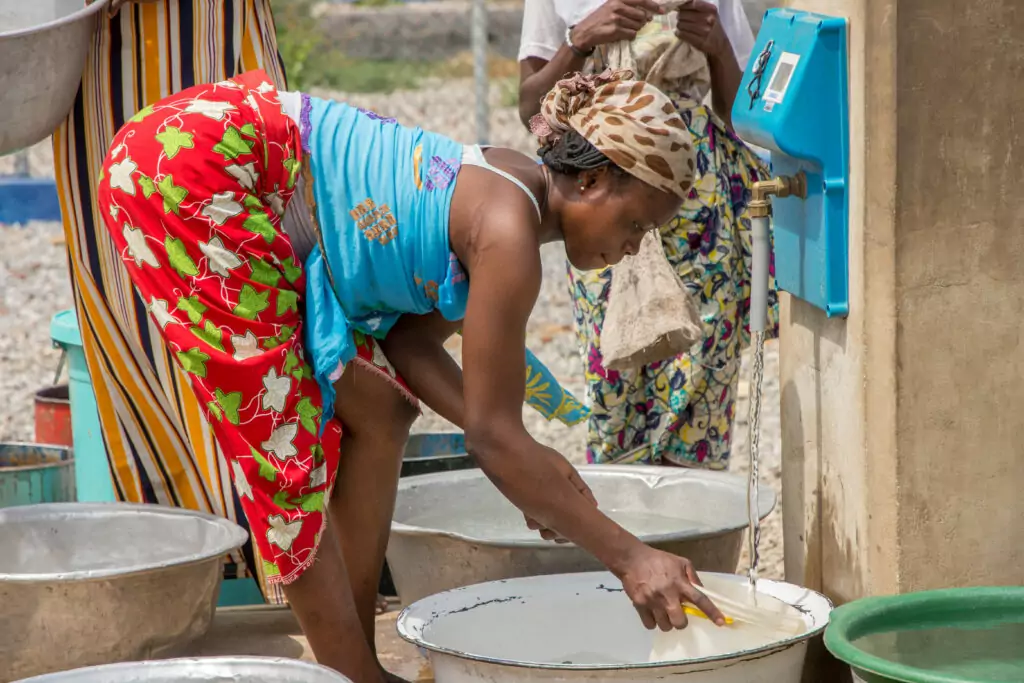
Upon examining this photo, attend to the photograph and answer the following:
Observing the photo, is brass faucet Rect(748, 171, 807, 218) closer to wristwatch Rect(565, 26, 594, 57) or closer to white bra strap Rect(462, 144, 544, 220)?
white bra strap Rect(462, 144, 544, 220)

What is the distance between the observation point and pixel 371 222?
256cm

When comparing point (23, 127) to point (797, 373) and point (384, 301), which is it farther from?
point (797, 373)

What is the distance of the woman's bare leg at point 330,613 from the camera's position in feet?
8.59

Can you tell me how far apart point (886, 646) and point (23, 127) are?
204 centimetres

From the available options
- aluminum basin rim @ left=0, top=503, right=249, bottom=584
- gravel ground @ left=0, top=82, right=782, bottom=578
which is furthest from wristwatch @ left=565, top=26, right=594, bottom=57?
gravel ground @ left=0, top=82, right=782, bottom=578

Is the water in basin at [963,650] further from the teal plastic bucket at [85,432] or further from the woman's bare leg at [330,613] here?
the teal plastic bucket at [85,432]

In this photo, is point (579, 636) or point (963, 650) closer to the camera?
point (963, 650)

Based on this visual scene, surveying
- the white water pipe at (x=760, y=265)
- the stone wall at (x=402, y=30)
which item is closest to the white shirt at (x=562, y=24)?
the white water pipe at (x=760, y=265)

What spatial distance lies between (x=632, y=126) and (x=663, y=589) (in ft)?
2.36

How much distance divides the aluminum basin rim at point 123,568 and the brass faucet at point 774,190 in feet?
4.00

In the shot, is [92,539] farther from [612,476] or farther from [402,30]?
[402,30]

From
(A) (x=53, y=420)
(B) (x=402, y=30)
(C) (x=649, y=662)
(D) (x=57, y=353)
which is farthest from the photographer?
(B) (x=402, y=30)

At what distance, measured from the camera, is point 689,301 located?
3.19 meters

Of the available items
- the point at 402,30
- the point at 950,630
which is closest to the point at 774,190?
the point at 950,630
